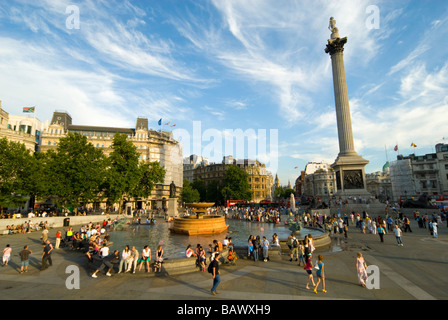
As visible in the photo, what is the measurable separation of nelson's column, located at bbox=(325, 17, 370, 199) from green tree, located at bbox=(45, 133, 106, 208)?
135 ft

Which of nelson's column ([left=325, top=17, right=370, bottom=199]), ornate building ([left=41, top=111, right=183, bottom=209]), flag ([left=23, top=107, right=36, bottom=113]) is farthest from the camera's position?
ornate building ([left=41, top=111, right=183, bottom=209])

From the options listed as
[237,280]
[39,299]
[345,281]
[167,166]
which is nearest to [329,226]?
[345,281]

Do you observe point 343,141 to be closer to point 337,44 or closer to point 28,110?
point 337,44

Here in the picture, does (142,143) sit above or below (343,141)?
above

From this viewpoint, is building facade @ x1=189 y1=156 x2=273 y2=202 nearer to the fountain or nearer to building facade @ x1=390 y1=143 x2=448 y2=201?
building facade @ x1=390 y1=143 x2=448 y2=201

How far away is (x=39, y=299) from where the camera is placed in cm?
765

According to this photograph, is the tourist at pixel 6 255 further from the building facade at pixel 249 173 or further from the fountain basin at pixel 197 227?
the building facade at pixel 249 173

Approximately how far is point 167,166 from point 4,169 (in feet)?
143

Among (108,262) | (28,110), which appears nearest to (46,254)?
(108,262)

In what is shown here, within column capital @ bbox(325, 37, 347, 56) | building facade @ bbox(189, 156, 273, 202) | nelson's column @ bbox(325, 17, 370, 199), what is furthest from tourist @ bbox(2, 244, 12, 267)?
building facade @ bbox(189, 156, 273, 202)

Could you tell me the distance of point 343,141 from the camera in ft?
137

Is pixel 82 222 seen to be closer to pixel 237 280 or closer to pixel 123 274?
pixel 123 274

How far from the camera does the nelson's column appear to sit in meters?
38.2

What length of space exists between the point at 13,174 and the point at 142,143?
3941 centimetres
